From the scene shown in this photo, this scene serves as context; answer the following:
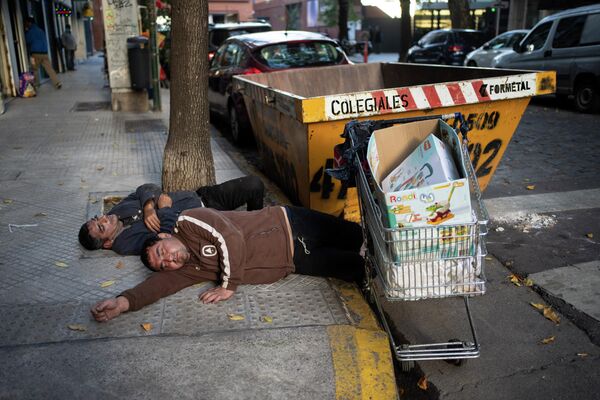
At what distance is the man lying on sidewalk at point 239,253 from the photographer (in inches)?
140

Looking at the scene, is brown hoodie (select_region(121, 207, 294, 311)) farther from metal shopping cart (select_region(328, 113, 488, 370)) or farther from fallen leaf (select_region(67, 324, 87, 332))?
metal shopping cart (select_region(328, 113, 488, 370))

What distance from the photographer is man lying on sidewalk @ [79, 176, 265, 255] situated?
14.4 ft

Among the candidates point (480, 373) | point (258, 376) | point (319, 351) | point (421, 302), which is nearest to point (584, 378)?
point (480, 373)

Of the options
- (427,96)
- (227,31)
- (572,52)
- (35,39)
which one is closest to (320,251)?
(427,96)

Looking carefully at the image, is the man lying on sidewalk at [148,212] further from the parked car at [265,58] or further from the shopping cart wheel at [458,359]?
the parked car at [265,58]

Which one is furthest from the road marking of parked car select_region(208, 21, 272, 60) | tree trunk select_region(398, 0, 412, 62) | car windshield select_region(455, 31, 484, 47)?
tree trunk select_region(398, 0, 412, 62)

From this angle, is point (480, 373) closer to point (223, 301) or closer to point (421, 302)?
point (421, 302)

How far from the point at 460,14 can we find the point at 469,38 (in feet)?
3.08

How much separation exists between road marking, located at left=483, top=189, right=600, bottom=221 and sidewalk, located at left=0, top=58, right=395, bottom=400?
252 cm

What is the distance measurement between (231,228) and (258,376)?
3.35 ft

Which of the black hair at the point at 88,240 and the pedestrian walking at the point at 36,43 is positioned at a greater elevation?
the pedestrian walking at the point at 36,43

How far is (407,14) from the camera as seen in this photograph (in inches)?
867

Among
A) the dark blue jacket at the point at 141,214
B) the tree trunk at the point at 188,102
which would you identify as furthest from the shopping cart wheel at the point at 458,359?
the tree trunk at the point at 188,102

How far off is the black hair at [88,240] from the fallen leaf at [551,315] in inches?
125
